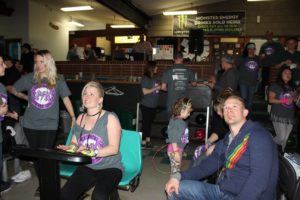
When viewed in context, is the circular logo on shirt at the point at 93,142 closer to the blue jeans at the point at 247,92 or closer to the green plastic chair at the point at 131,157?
the green plastic chair at the point at 131,157

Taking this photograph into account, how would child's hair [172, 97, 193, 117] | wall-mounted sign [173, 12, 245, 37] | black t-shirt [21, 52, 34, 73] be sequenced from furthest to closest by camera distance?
wall-mounted sign [173, 12, 245, 37]
black t-shirt [21, 52, 34, 73]
child's hair [172, 97, 193, 117]

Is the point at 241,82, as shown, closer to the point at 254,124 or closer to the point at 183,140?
the point at 183,140

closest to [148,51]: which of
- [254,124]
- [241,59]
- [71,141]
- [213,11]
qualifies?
[241,59]

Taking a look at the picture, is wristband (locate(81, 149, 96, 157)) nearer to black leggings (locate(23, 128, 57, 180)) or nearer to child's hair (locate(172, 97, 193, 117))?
black leggings (locate(23, 128, 57, 180))

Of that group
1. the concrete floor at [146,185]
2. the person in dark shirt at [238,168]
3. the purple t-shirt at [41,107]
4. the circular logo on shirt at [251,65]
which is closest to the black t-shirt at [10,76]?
the concrete floor at [146,185]

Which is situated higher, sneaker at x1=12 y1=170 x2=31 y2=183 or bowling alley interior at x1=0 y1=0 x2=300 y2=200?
bowling alley interior at x1=0 y1=0 x2=300 y2=200

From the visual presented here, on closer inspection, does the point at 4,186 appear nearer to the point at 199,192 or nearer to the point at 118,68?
the point at 199,192

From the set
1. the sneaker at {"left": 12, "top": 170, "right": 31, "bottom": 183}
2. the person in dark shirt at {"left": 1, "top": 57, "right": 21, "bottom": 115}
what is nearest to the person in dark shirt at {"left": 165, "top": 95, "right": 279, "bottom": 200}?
the sneaker at {"left": 12, "top": 170, "right": 31, "bottom": 183}

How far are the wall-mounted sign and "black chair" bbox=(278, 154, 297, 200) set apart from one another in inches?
392

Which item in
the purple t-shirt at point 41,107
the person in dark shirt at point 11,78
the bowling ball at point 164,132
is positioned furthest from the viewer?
the bowling ball at point 164,132

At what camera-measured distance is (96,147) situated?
227 centimetres

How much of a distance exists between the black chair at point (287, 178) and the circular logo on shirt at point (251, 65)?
4.59 meters

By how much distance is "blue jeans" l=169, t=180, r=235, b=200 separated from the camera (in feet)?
6.49

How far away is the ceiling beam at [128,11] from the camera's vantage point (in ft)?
27.7
